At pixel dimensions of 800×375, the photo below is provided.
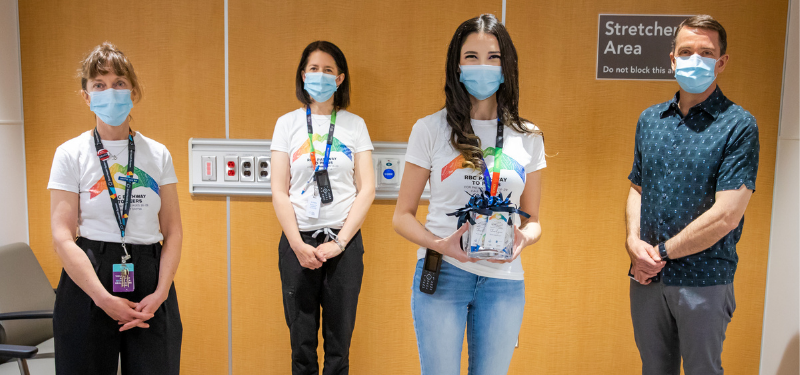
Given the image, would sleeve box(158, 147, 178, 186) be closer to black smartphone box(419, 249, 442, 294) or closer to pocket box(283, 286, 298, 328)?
pocket box(283, 286, 298, 328)

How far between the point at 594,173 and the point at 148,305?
231cm

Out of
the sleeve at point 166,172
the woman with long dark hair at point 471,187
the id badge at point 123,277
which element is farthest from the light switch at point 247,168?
the woman with long dark hair at point 471,187

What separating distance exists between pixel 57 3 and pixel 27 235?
1.38 meters

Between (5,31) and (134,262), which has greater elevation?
(5,31)

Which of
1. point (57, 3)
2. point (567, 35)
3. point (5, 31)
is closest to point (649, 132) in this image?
point (567, 35)

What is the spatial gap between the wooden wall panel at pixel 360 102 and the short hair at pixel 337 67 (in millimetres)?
305

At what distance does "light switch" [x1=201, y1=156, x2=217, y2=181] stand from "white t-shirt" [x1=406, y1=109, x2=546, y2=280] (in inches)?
63.5

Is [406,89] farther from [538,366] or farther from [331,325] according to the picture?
[538,366]

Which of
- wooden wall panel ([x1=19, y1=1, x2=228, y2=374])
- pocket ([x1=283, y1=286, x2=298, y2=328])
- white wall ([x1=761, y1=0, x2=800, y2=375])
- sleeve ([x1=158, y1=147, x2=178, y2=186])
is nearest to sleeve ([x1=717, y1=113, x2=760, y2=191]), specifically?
white wall ([x1=761, y1=0, x2=800, y2=375])

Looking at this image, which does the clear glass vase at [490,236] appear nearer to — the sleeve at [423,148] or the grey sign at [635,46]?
the sleeve at [423,148]

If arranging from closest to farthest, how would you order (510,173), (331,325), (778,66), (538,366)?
(510,173), (331,325), (778,66), (538,366)

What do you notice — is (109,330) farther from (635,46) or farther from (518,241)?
(635,46)

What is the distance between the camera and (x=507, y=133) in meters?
1.77

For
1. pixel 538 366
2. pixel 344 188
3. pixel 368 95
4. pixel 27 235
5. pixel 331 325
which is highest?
pixel 368 95
